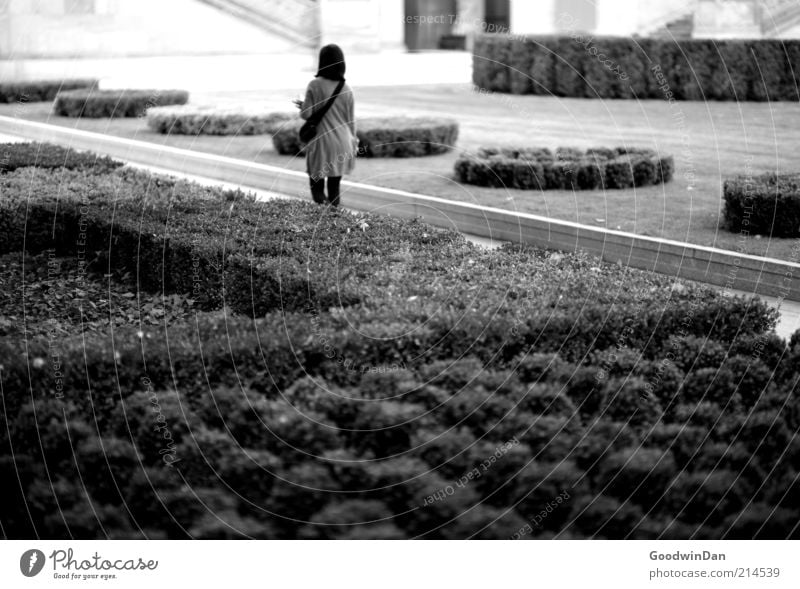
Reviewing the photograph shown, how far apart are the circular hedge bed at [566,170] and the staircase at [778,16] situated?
19812 mm

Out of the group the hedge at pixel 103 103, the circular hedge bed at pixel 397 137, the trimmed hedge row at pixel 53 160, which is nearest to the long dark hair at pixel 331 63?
the trimmed hedge row at pixel 53 160

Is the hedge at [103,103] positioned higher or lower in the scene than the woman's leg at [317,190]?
higher

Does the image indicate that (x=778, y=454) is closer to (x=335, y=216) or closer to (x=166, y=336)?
(x=166, y=336)

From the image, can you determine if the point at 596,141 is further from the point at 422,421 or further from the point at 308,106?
the point at 422,421

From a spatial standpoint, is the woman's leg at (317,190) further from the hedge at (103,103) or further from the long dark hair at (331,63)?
the hedge at (103,103)

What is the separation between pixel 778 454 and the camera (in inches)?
220

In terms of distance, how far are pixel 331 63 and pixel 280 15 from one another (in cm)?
3262

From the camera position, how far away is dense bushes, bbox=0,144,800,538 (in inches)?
200

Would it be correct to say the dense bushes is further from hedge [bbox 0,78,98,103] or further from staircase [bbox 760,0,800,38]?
staircase [bbox 760,0,800,38]

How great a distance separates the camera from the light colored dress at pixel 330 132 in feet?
37.0

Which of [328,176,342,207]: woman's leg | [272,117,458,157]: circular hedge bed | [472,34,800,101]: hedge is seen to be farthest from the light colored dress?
[472,34,800,101]: hedge

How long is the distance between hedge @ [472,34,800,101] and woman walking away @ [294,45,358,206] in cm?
1306

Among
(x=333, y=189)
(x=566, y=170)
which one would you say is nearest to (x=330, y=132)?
(x=333, y=189)

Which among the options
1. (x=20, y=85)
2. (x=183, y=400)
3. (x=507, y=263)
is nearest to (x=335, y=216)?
(x=507, y=263)
